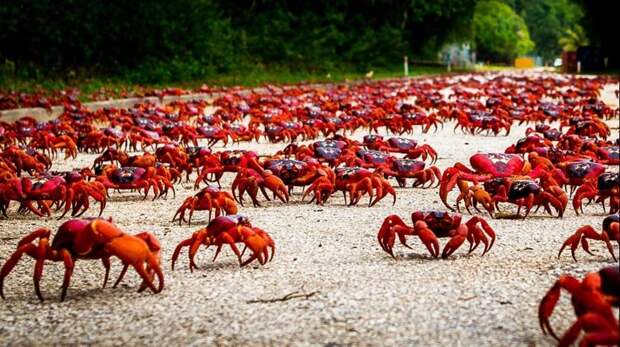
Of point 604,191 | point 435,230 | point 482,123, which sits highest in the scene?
point 435,230

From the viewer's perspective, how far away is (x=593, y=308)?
2.81 m

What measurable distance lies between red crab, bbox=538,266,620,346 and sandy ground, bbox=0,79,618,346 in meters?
0.37

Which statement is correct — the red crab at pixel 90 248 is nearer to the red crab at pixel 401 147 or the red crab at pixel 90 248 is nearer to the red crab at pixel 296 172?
the red crab at pixel 296 172

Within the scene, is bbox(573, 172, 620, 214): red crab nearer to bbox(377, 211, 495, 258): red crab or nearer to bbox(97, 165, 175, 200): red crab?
bbox(377, 211, 495, 258): red crab

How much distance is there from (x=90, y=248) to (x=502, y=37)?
12252 centimetres

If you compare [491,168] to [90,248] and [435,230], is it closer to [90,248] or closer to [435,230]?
[435,230]

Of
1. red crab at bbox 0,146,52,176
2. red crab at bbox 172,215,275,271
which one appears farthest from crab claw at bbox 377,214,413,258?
red crab at bbox 0,146,52,176

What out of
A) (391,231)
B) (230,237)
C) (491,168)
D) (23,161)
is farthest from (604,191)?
(23,161)

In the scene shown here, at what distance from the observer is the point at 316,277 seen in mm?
4543

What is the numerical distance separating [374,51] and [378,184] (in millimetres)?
40676

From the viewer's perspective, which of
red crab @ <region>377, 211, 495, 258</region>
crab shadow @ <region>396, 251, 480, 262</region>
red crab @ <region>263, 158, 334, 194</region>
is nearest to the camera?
red crab @ <region>377, 211, 495, 258</region>

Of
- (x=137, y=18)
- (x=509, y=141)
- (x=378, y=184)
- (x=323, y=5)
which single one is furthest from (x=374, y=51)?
(x=378, y=184)

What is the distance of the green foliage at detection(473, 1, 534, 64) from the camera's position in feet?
379

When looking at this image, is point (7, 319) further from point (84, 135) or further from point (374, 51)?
point (374, 51)
